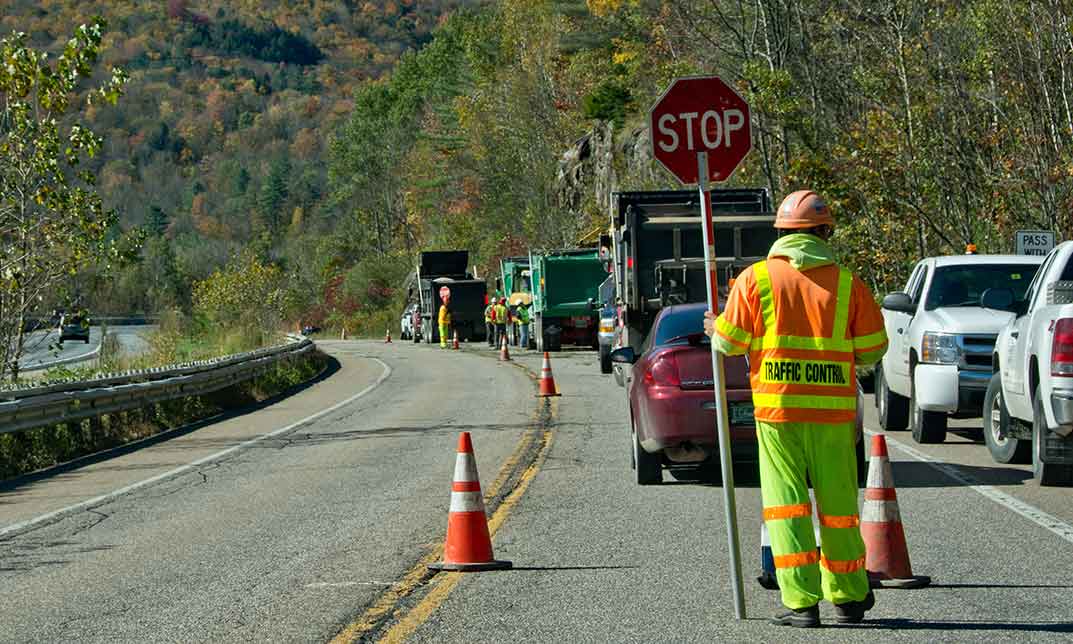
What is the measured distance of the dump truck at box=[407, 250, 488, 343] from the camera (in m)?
60.9

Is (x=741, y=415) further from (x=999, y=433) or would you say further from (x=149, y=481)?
(x=149, y=481)

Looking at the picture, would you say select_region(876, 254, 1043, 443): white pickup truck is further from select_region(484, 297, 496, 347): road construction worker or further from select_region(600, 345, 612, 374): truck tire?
select_region(484, 297, 496, 347): road construction worker

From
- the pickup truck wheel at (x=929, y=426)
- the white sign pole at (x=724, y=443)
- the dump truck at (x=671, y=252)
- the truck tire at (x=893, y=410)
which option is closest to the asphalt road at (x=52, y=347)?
the dump truck at (x=671, y=252)

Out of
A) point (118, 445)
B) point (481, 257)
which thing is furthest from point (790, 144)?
point (481, 257)

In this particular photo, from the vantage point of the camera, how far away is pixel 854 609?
738 cm

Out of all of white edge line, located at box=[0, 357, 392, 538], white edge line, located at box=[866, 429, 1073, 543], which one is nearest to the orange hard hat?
white edge line, located at box=[866, 429, 1073, 543]

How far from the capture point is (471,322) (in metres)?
61.8

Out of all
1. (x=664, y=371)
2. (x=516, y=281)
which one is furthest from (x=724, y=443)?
(x=516, y=281)

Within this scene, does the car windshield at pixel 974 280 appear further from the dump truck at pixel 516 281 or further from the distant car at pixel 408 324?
the distant car at pixel 408 324

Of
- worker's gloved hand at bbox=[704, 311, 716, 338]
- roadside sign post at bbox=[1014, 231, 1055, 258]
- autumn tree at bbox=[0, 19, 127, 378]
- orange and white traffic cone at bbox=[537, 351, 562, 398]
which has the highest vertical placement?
autumn tree at bbox=[0, 19, 127, 378]

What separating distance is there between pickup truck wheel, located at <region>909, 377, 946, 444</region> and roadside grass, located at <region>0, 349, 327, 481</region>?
9.62 meters

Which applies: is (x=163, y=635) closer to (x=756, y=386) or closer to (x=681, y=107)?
(x=756, y=386)

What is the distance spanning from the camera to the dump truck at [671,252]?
2467 centimetres

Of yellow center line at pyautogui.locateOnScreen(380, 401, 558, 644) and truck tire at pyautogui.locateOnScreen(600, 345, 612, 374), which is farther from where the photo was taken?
truck tire at pyautogui.locateOnScreen(600, 345, 612, 374)
